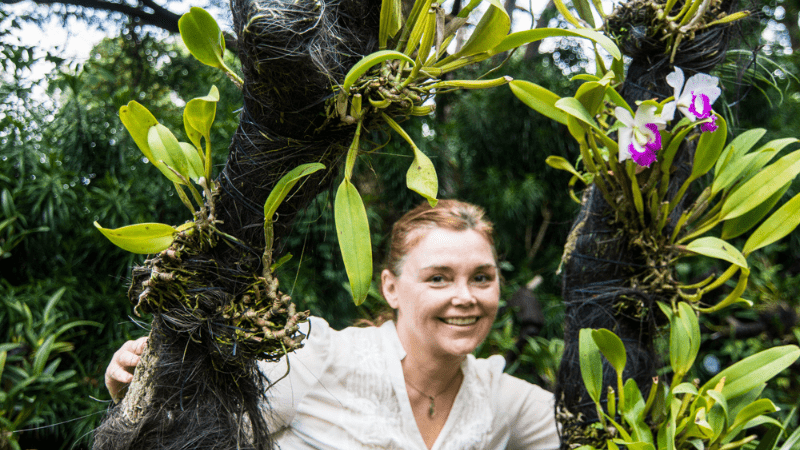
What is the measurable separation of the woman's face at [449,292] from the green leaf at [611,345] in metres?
0.33

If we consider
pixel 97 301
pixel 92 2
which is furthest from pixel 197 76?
pixel 97 301

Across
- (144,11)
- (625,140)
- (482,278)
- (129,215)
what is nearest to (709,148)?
(625,140)

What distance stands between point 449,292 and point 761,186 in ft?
1.98

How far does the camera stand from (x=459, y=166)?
8.81ft

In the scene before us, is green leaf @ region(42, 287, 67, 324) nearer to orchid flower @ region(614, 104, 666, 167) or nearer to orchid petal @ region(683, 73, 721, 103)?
orchid flower @ region(614, 104, 666, 167)

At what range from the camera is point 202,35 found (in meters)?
0.62

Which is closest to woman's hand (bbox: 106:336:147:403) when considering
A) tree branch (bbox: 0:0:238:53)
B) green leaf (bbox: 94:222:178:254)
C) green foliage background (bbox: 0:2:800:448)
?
green foliage background (bbox: 0:2:800:448)

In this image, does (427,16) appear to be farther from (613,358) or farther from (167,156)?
(613,358)

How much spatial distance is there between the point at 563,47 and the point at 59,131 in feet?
6.91

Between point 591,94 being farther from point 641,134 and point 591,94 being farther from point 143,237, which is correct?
point 143,237

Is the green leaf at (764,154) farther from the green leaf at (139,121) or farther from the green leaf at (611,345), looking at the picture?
the green leaf at (139,121)

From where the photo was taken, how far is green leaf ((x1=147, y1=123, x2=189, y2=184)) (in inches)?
26.3

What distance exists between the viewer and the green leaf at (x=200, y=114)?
65 cm

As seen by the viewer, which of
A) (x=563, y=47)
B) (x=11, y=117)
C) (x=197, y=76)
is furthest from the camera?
(x=563, y=47)
